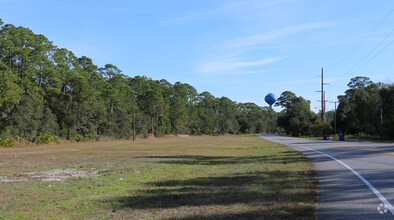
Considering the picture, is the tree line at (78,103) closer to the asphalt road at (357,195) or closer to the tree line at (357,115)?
the tree line at (357,115)

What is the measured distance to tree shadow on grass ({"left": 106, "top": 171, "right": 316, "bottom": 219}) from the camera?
8258 millimetres

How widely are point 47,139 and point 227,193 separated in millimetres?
50892

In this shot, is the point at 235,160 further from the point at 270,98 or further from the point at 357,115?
the point at 270,98

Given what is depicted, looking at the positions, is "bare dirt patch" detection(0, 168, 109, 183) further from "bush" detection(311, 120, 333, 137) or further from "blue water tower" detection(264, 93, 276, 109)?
"blue water tower" detection(264, 93, 276, 109)

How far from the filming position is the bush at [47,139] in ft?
172

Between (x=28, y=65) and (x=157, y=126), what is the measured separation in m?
51.1

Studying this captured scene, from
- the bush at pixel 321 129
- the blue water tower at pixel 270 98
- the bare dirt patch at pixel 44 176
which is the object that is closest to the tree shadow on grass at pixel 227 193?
the bare dirt patch at pixel 44 176

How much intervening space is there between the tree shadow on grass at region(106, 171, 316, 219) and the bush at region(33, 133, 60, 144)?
4676 centimetres

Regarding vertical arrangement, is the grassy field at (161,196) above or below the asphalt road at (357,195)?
below

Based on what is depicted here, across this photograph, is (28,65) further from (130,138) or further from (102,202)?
(102,202)

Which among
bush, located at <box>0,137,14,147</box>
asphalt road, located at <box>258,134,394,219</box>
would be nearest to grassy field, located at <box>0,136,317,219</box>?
asphalt road, located at <box>258,134,394,219</box>

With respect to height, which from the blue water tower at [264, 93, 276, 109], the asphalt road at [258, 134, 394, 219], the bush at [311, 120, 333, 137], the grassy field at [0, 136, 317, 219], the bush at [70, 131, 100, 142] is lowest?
the bush at [70, 131, 100, 142]

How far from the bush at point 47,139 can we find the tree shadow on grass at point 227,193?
46761mm

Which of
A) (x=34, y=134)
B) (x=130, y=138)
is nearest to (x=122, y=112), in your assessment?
(x=130, y=138)
